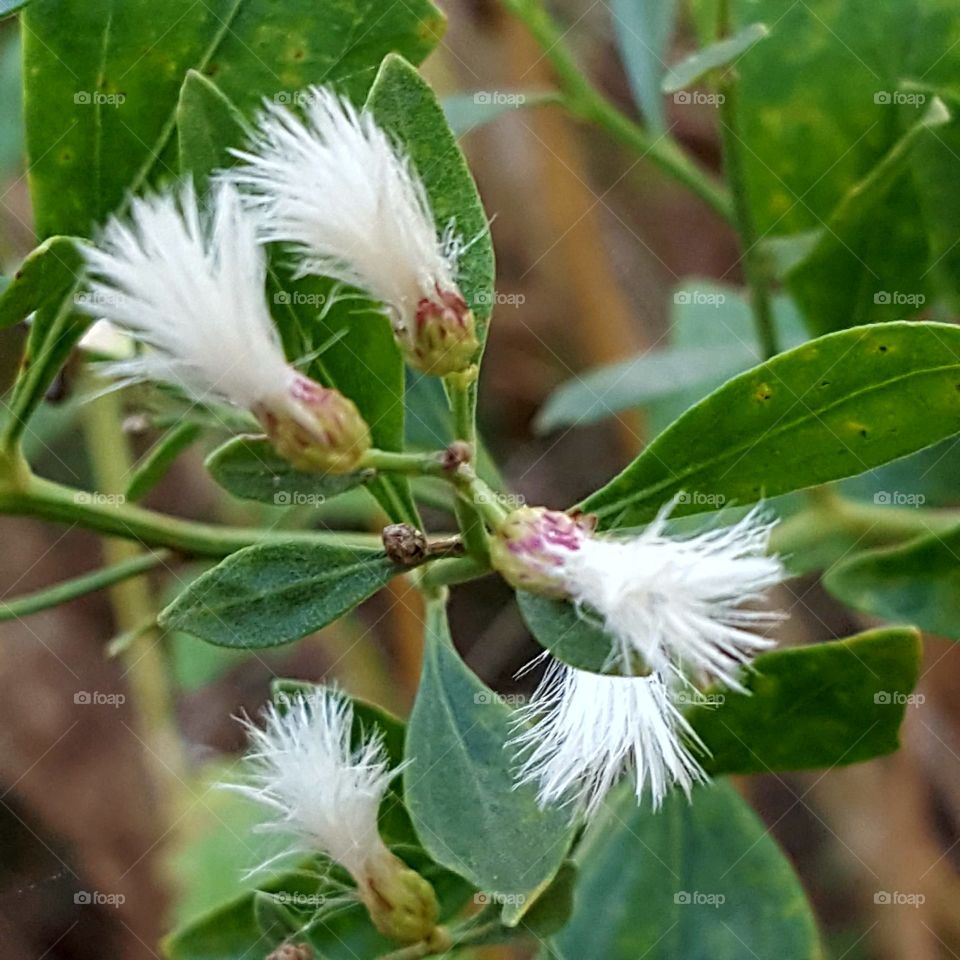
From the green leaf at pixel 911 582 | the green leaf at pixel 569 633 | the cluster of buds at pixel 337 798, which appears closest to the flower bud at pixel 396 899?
the cluster of buds at pixel 337 798

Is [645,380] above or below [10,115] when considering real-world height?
below

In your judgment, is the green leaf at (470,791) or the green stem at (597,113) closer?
the green leaf at (470,791)

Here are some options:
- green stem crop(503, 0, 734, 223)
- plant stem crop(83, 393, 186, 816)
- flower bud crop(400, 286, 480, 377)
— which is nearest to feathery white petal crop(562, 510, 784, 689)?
flower bud crop(400, 286, 480, 377)

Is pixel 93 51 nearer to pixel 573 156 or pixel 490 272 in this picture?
pixel 490 272

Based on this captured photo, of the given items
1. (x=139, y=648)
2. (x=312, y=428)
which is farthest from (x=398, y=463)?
(x=139, y=648)

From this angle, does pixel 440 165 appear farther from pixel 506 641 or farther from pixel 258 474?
pixel 506 641

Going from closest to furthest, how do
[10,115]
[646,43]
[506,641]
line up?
[646,43] < [10,115] < [506,641]

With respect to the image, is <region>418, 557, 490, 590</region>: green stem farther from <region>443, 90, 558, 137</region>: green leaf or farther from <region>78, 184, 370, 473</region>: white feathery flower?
<region>443, 90, 558, 137</region>: green leaf

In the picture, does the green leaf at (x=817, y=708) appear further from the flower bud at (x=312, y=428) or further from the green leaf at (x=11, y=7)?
the green leaf at (x=11, y=7)
